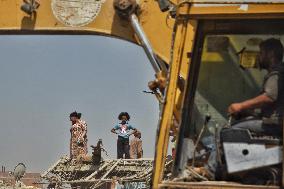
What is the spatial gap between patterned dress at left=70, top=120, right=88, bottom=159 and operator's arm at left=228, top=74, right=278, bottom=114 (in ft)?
26.8

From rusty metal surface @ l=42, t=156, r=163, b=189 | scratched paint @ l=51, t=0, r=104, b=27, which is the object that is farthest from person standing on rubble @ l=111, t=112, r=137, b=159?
scratched paint @ l=51, t=0, r=104, b=27

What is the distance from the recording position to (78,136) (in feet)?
43.0

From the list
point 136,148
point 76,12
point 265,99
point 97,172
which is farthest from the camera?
point 136,148

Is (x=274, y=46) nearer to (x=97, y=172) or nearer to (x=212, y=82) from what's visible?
(x=212, y=82)

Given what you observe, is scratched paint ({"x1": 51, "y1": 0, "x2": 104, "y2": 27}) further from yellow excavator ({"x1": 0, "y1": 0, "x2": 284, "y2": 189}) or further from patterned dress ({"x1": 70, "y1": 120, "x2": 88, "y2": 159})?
patterned dress ({"x1": 70, "y1": 120, "x2": 88, "y2": 159})

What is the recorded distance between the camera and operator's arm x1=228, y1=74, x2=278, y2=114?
196 inches

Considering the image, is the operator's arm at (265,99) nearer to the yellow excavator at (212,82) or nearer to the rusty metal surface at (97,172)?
the yellow excavator at (212,82)

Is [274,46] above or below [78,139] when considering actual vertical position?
above

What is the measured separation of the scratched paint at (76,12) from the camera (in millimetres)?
6457

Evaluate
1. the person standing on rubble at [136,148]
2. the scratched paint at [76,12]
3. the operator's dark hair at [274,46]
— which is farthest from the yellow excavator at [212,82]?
the person standing on rubble at [136,148]

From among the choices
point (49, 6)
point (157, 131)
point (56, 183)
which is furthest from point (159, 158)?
point (56, 183)

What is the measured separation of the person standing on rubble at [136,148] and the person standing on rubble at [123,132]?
0.28m

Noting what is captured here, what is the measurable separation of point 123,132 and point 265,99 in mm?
8569

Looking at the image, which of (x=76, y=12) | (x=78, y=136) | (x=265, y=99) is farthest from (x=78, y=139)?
(x=265, y=99)
